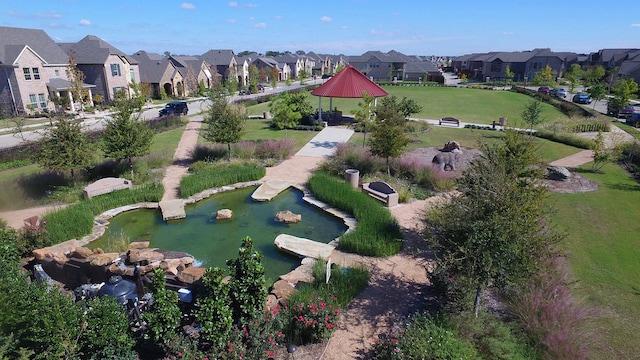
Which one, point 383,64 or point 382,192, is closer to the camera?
point 382,192

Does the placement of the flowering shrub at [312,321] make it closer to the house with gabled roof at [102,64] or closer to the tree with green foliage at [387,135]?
the tree with green foliage at [387,135]

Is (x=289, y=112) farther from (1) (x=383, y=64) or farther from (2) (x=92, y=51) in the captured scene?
(1) (x=383, y=64)

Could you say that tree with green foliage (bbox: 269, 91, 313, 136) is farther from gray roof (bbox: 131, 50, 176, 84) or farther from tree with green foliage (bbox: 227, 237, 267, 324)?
gray roof (bbox: 131, 50, 176, 84)

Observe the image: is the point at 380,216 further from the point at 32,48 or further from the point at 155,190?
the point at 32,48

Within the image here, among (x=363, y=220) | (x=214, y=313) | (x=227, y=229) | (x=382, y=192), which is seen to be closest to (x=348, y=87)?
(x=382, y=192)

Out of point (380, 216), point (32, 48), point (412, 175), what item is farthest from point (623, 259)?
point (32, 48)

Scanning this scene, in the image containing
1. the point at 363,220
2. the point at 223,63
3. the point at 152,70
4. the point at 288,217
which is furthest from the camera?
the point at 223,63

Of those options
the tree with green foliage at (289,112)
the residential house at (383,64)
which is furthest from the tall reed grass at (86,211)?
the residential house at (383,64)
